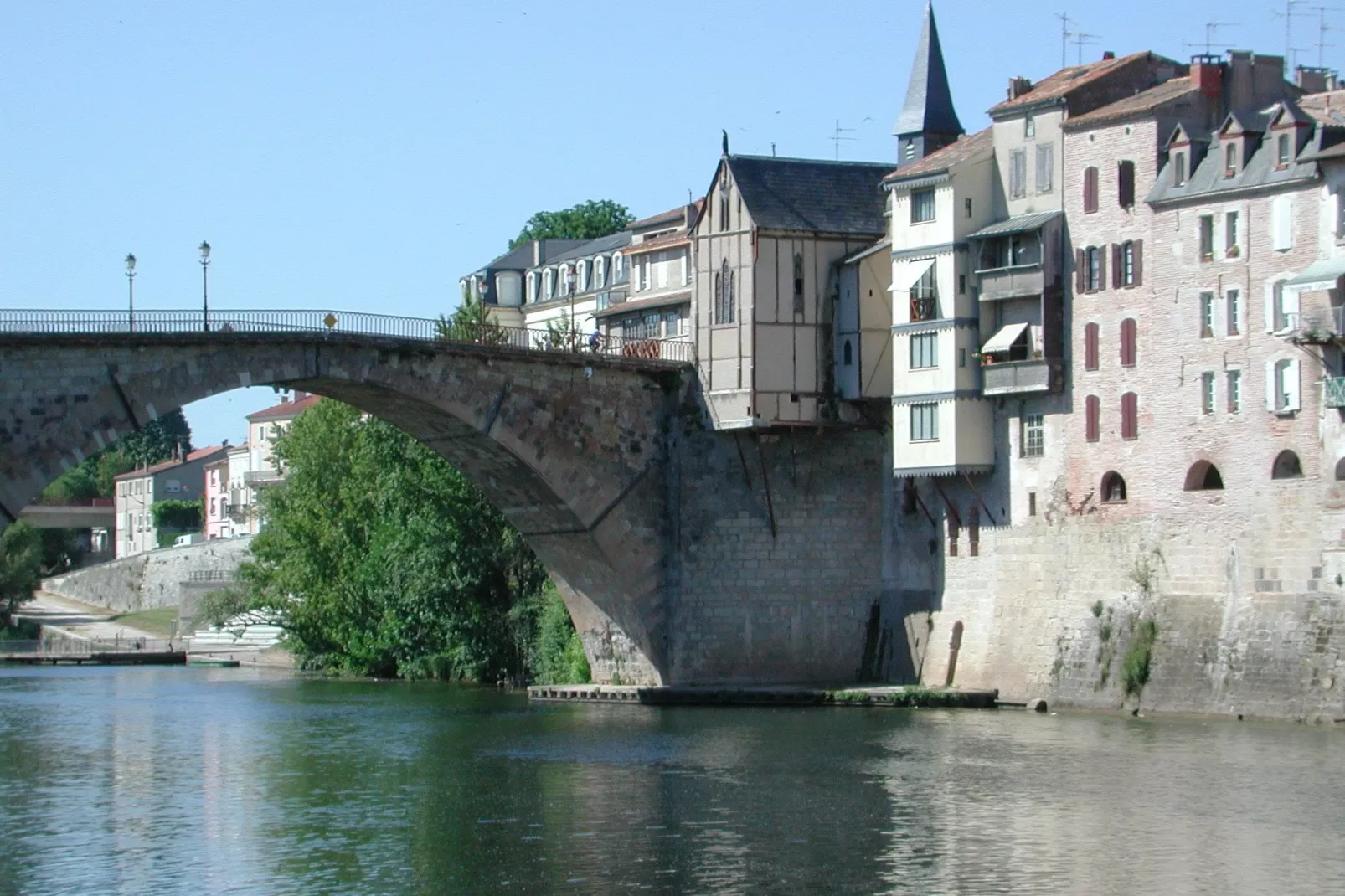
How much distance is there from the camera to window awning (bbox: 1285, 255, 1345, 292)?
5691 centimetres

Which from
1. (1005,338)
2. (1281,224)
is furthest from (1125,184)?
(1281,224)

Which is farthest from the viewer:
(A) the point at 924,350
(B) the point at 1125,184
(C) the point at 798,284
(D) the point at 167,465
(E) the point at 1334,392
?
(D) the point at 167,465

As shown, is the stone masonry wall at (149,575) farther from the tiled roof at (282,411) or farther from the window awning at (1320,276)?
the window awning at (1320,276)

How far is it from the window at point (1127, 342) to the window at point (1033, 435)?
10.8 feet

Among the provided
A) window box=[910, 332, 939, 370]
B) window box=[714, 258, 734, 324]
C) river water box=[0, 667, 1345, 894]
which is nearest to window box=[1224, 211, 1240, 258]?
window box=[910, 332, 939, 370]

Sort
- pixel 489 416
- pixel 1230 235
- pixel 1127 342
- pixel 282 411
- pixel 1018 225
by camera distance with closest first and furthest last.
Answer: pixel 1230 235 → pixel 1127 342 → pixel 1018 225 → pixel 489 416 → pixel 282 411

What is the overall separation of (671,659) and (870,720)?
416 inches

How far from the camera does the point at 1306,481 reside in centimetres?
5800

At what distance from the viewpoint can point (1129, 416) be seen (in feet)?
207

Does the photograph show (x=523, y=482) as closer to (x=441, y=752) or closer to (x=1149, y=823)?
(x=441, y=752)

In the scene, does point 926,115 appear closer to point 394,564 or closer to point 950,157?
point 950,157

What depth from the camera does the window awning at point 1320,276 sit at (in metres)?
56.9

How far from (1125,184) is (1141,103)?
2.14 m

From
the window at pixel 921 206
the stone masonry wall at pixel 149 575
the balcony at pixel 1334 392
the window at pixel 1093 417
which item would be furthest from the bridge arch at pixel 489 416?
the stone masonry wall at pixel 149 575
